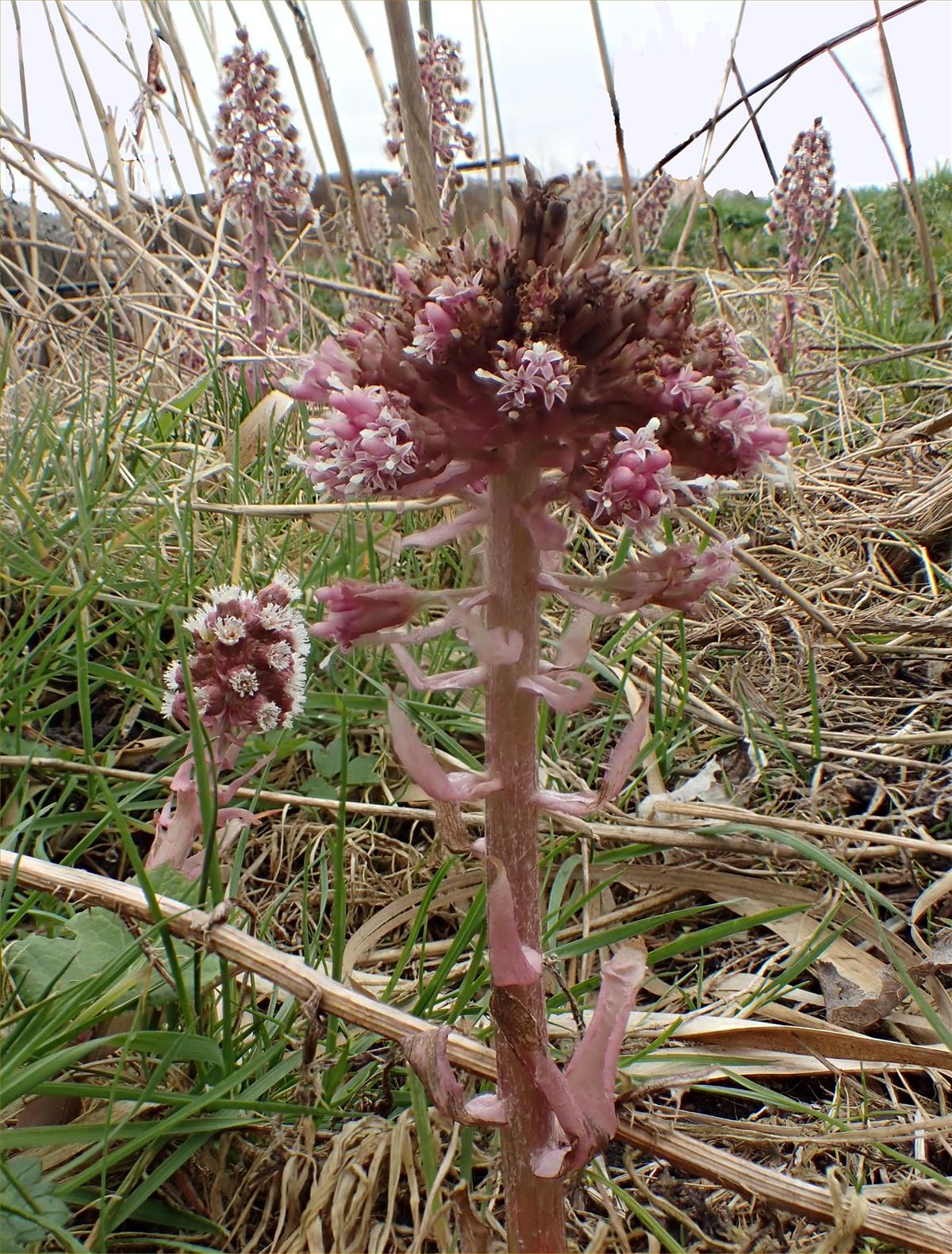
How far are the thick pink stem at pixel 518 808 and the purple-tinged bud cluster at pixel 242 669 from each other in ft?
1.76

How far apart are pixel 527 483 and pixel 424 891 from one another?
0.92 metres

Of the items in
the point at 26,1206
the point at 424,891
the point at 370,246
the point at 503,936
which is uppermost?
the point at 370,246

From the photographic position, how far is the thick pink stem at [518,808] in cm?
107

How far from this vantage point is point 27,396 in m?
3.20

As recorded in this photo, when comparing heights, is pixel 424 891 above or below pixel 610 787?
below

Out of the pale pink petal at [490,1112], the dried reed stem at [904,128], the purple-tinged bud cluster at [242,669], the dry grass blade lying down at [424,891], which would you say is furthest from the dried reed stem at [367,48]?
the pale pink petal at [490,1112]

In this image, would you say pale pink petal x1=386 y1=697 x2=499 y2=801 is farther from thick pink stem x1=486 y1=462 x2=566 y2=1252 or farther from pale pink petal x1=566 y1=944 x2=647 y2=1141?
pale pink petal x1=566 y1=944 x2=647 y2=1141

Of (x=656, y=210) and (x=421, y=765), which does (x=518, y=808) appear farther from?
(x=656, y=210)

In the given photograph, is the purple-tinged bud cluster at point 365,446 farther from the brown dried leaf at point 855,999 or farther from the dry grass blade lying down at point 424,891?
the brown dried leaf at point 855,999

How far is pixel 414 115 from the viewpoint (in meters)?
1.61

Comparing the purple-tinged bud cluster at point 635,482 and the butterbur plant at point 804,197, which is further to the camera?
the butterbur plant at point 804,197

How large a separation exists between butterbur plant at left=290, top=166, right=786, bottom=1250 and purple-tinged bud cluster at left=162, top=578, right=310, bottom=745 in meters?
0.47

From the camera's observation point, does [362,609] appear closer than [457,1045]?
Yes

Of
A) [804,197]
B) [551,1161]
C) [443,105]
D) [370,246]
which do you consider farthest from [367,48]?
[551,1161]
